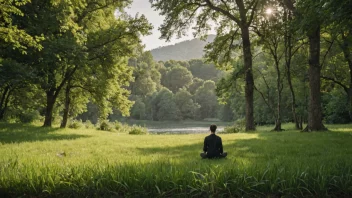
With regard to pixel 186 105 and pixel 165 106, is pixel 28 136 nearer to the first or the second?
pixel 165 106

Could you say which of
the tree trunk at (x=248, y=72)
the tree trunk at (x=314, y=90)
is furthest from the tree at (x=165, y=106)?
the tree trunk at (x=314, y=90)

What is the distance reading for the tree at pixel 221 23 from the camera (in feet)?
76.3

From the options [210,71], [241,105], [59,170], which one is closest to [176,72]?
[210,71]

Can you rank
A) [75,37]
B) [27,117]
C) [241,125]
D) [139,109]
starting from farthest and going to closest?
1. [139,109]
2. [27,117]
3. [241,125]
4. [75,37]

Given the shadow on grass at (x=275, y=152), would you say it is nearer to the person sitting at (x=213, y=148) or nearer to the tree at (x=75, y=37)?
the person sitting at (x=213, y=148)

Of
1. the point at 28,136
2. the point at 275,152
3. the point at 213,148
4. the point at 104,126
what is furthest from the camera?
the point at 104,126

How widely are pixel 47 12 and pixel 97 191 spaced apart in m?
14.1

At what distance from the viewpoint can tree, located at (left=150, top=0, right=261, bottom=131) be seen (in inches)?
915

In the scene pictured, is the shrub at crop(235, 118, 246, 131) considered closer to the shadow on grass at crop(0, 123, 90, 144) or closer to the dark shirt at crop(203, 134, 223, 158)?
the shadow on grass at crop(0, 123, 90, 144)

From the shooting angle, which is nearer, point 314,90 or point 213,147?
point 213,147

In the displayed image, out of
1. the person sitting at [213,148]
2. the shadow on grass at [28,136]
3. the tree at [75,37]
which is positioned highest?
the tree at [75,37]

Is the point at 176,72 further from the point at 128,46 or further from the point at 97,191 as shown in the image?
the point at 97,191

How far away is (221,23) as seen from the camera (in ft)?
91.1

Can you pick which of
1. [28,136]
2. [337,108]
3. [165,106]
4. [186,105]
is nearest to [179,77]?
[186,105]
